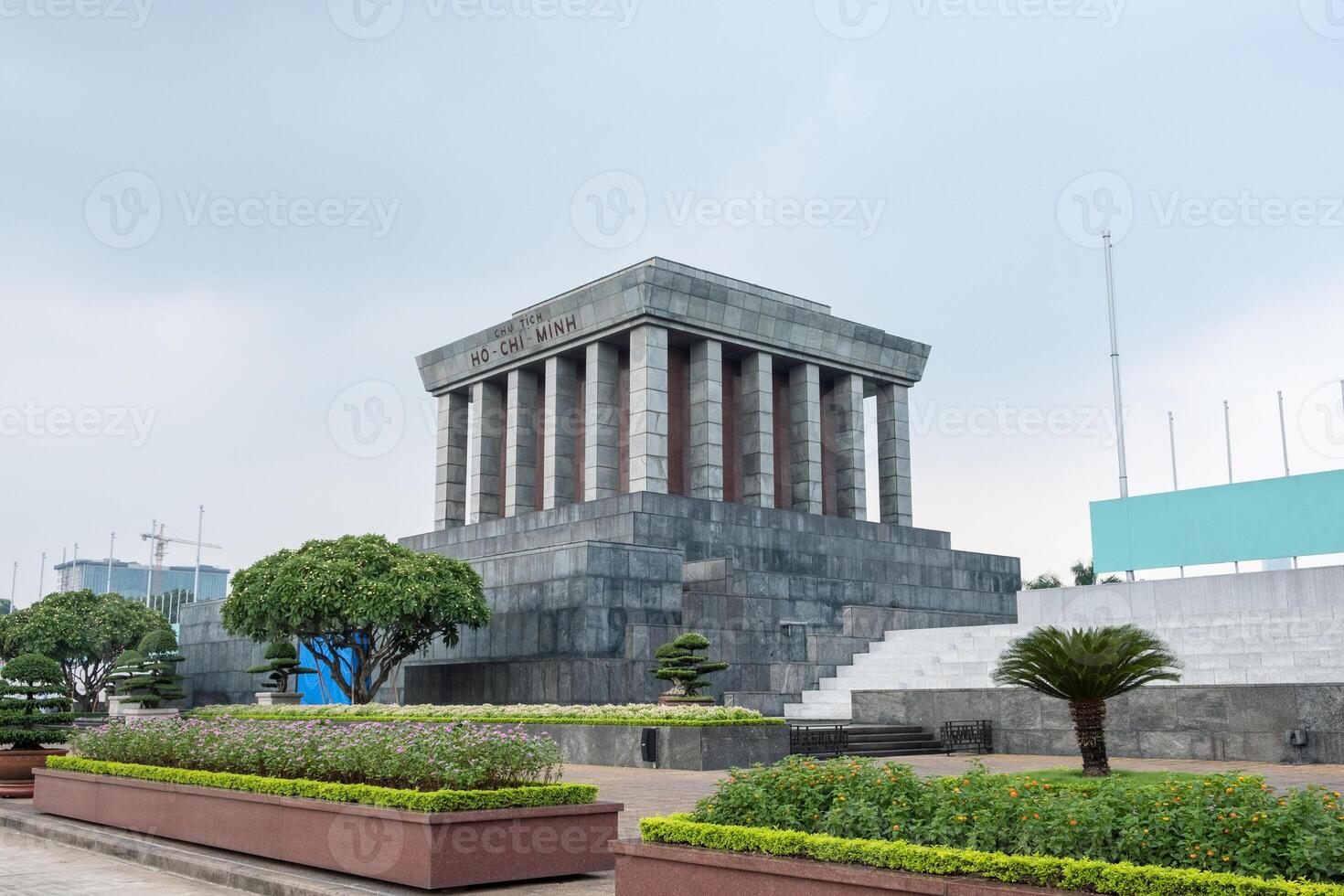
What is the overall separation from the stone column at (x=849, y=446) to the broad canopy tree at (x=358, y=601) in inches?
719

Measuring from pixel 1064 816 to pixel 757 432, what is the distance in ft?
127

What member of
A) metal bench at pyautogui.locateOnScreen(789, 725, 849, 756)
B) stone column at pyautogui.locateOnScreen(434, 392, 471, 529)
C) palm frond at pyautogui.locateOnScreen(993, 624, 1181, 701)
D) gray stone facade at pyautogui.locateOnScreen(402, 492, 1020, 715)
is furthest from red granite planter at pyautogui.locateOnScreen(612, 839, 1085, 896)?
stone column at pyautogui.locateOnScreen(434, 392, 471, 529)

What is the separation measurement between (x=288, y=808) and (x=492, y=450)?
132ft

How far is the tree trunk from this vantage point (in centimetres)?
1792

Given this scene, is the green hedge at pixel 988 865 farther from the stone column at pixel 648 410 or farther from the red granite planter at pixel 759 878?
the stone column at pixel 648 410

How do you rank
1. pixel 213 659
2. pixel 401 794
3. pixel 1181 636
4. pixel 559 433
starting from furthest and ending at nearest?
pixel 559 433
pixel 213 659
pixel 1181 636
pixel 401 794

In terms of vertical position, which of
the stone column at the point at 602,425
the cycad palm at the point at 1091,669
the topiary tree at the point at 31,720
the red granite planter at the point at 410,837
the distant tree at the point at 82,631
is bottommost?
the red granite planter at the point at 410,837

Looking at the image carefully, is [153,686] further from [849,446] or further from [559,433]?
[849,446]

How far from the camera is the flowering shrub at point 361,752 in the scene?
11.0 metres

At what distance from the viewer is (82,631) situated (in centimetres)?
4916

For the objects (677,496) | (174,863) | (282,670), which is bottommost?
(174,863)

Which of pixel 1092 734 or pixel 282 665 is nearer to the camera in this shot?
pixel 1092 734

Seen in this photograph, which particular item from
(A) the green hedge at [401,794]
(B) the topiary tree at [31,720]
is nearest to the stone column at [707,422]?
(B) the topiary tree at [31,720]

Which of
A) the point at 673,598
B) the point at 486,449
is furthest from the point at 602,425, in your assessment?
the point at 673,598
